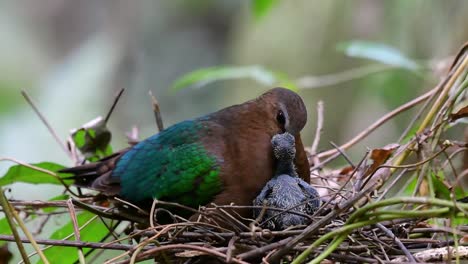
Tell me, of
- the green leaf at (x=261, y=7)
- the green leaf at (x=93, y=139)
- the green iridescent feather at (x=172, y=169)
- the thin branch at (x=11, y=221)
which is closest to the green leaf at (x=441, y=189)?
the green iridescent feather at (x=172, y=169)

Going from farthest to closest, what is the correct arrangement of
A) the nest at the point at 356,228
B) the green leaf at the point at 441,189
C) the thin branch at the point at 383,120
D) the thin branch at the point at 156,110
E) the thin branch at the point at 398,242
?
1. the thin branch at the point at 156,110
2. the thin branch at the point at 383,120
3. the green leaf at the point at 441,189
4. the thin branch at the point at 398,242
5. the nest at the point at 356,228

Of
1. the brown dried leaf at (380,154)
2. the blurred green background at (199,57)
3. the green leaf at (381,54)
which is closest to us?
the brown dried leaf at (380,154)

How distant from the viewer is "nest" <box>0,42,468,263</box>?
6.96 feet

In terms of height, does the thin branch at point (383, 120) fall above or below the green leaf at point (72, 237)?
above

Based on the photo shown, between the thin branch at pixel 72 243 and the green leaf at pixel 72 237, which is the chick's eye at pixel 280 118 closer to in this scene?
the green leaf at pixel 72 237

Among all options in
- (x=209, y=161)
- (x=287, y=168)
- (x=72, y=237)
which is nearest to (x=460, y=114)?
(x=287, y=168)

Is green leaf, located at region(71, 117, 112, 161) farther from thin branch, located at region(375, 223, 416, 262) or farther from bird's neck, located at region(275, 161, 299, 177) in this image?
thin branch, located at region(375, 223, 416, 262)

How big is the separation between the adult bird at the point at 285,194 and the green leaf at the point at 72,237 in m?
0.67

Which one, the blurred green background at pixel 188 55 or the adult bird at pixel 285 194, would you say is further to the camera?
the blurred green background at pixel 188 55

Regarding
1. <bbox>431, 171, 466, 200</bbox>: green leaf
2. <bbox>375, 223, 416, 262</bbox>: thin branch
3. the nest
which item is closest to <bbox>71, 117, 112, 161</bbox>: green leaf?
the nest

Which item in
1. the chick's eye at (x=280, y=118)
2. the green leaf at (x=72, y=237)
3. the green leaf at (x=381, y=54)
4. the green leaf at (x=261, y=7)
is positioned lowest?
the green leaf at (x=72, y=237)

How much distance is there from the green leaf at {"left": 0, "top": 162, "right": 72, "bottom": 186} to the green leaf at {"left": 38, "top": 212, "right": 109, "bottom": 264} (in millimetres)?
245

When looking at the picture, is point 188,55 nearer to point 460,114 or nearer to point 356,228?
point 460,114

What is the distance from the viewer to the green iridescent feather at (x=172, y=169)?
10.4 ft
